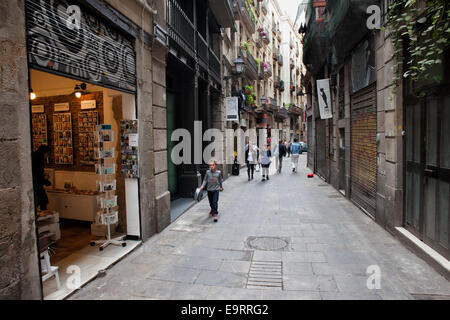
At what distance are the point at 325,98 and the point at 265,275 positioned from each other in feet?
33.7

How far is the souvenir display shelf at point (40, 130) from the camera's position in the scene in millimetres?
7980

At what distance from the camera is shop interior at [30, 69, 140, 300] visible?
18.4 feet

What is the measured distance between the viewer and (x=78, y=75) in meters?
4.55

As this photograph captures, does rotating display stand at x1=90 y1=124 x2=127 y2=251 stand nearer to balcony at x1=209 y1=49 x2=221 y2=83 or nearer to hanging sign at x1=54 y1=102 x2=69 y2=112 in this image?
hanging sign at x1=54 y1=102 x2=69 y2=112

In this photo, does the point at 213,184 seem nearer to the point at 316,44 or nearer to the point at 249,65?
the point at 316,44

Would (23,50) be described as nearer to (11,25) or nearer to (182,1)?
(11,25)

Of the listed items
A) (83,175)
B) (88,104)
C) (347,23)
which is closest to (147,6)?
(88,104)

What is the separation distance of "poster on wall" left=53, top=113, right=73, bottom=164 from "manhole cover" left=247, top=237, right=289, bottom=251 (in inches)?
196

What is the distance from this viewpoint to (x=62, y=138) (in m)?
7.81

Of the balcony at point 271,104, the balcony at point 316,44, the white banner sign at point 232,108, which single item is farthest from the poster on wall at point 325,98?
the balcony at point 271,104

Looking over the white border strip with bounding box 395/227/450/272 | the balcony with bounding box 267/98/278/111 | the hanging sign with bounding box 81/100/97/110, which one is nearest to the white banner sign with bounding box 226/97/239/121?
the hanging sign with bounding box 81/100/97/110

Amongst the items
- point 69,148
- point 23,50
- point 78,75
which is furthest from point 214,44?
point 23,50

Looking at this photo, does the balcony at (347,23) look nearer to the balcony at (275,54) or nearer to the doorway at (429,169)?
the doorway at (429,169)

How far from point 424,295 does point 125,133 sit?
18.9 ft
